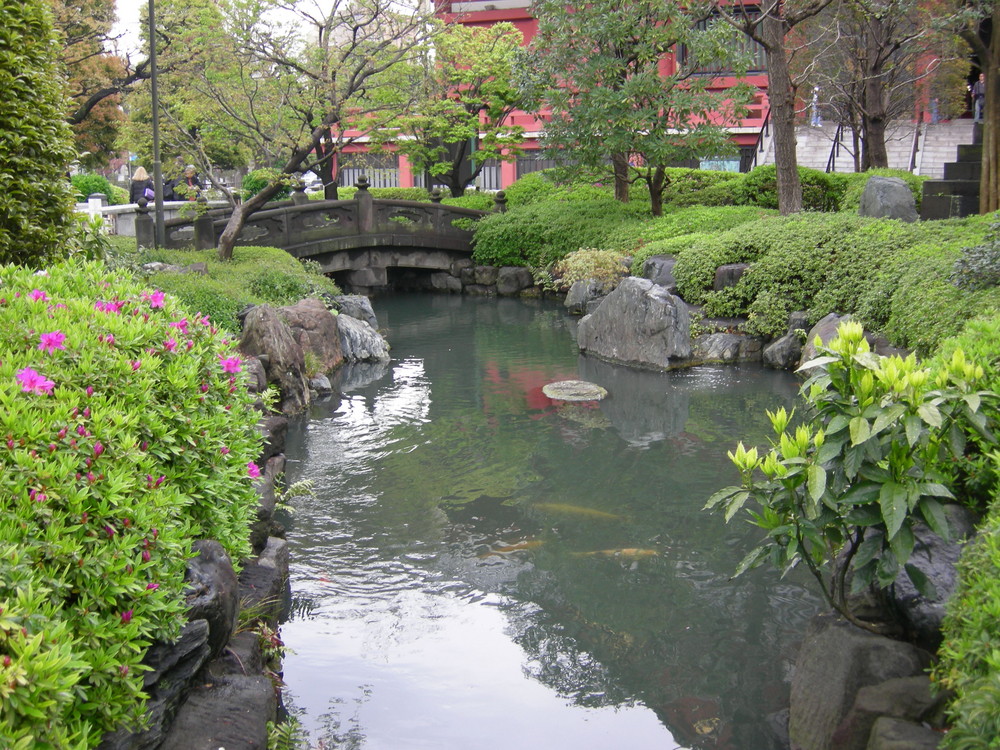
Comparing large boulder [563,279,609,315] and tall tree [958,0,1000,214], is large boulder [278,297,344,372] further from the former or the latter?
tall tree [958,0,1000,214]

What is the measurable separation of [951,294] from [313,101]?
11.6 meters

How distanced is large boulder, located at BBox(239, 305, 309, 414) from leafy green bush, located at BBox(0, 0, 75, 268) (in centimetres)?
372

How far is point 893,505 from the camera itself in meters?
4.06

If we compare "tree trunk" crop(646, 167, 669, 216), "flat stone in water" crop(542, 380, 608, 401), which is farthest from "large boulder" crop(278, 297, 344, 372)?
"tree trunk" crop(646, 167, 669, 216)

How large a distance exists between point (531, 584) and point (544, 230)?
15.6 metres

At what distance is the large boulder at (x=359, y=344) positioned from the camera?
48.2 feet

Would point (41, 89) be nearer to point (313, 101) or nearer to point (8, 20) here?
point (8, 20)

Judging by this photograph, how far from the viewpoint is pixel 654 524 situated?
7.66m

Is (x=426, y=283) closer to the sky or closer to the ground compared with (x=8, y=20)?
closer to the ground

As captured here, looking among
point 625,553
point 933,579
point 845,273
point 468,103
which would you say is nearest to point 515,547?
point 625,553

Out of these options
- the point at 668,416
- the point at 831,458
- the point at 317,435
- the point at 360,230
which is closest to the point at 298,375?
the point at 317,435

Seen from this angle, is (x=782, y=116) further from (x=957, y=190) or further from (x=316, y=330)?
(x=316, y=330)

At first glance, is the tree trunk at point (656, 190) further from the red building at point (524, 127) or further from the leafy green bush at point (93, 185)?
the leafy green bush at point (93, 185)

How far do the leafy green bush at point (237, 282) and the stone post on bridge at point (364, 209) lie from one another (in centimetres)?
324
